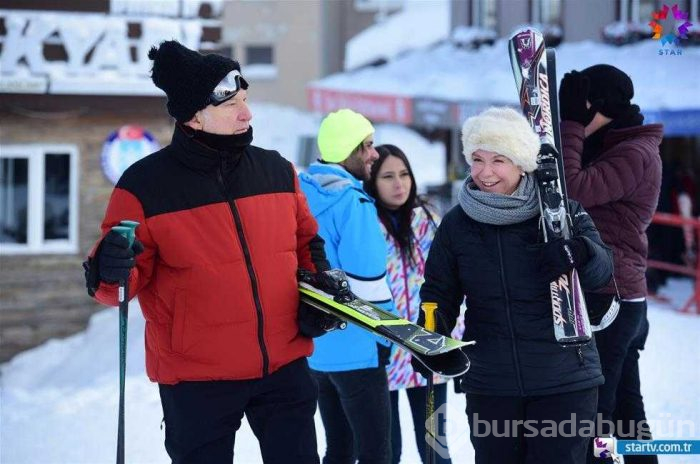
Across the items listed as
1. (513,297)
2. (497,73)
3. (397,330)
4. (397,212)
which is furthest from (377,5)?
(397,330)

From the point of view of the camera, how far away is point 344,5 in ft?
107

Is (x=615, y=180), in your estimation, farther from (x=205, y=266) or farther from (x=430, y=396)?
(x=205, y=266)

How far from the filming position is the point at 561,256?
3371 millimetres

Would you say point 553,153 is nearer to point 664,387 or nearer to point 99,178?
point 664,387

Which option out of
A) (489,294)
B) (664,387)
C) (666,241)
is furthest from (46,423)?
(666,241)

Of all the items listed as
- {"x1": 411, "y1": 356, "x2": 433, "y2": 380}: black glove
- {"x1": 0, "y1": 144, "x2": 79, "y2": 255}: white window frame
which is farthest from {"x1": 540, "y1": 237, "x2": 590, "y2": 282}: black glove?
{"x1": 0, "y1": 144, "x2": 79, "y2": 255}: white window frame

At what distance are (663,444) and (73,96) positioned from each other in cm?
925

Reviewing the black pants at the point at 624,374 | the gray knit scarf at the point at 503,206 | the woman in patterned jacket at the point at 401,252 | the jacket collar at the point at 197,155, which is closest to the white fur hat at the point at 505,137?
the gray knit scarf at the point at 503,206

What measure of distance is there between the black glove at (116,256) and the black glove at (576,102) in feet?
6.34

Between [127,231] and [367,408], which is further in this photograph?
[367,408]

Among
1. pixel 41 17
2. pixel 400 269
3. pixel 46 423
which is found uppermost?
pixel 41 17

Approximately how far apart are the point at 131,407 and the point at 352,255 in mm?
3636

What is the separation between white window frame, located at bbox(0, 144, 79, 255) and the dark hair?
26.5 feet

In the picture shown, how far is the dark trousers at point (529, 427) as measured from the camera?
11.3 ft
